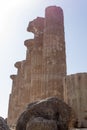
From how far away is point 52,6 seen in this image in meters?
18.9

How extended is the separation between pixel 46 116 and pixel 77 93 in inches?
103

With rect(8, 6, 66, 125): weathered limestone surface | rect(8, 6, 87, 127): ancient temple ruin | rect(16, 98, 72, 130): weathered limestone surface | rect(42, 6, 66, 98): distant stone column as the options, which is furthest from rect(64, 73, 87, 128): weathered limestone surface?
rect(42, 6, 66, 98): distant stone column

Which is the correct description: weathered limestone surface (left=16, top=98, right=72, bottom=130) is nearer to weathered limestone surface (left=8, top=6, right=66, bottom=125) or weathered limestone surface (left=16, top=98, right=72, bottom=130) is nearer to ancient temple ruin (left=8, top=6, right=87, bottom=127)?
ancient temple ruin (left=8, top=6, right=87, bottom=127)

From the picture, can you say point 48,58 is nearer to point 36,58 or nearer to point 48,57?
point 48,57

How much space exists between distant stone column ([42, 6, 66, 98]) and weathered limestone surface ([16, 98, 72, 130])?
6611 mm

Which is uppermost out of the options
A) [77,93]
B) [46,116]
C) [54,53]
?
[54,53]

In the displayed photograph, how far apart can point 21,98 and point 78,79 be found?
12713mm

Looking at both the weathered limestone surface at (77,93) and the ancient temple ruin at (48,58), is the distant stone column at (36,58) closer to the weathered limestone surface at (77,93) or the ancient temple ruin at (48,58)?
the ancient temple ruin at (48,58)

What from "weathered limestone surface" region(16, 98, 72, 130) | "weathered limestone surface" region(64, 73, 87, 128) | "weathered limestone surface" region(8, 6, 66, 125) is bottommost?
"weathered limestone surface" region(16, 98, 72, 130)

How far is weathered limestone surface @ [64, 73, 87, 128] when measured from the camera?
1074cm

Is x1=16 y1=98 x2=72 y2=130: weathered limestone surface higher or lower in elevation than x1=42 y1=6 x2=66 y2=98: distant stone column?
lower

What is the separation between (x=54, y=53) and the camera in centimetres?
1789

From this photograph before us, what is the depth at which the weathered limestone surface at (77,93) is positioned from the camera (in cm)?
1074

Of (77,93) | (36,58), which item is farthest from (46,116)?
(36,58)
